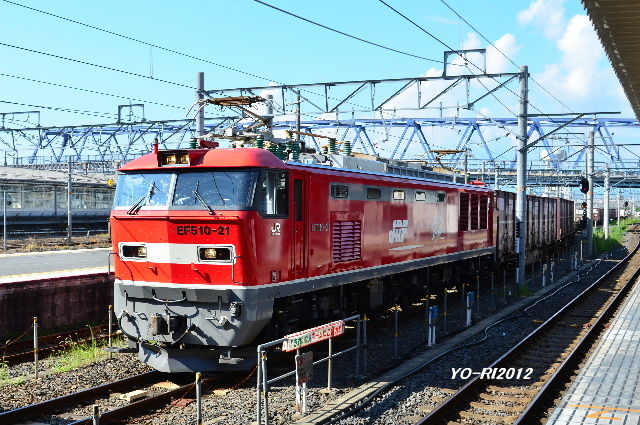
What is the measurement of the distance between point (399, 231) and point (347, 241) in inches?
109

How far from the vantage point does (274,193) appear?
11.0m

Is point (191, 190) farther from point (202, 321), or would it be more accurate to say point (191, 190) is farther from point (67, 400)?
point (67, 400)

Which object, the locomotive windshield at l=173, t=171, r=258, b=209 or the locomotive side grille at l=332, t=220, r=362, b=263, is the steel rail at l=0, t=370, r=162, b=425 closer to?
the locomotive windshield at l=173, t=171, r=258, b=209

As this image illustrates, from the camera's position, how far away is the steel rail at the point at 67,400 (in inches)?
364

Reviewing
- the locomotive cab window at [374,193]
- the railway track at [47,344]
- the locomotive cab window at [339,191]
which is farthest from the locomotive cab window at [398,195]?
the railway track at [47,344]

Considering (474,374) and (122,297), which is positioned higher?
(122,297)

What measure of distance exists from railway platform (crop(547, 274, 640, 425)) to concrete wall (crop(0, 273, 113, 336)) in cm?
1060

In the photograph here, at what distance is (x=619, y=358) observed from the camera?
12906 mm

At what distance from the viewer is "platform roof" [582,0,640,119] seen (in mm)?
9453

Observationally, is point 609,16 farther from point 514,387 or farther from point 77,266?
point 77,266

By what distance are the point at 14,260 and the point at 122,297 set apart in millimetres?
19135

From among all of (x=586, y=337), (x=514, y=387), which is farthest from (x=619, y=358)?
(x=514, y=387)

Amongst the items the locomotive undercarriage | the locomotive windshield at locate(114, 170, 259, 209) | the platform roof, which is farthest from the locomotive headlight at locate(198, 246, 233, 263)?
the platform roof

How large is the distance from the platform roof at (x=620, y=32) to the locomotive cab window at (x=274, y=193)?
532cm
